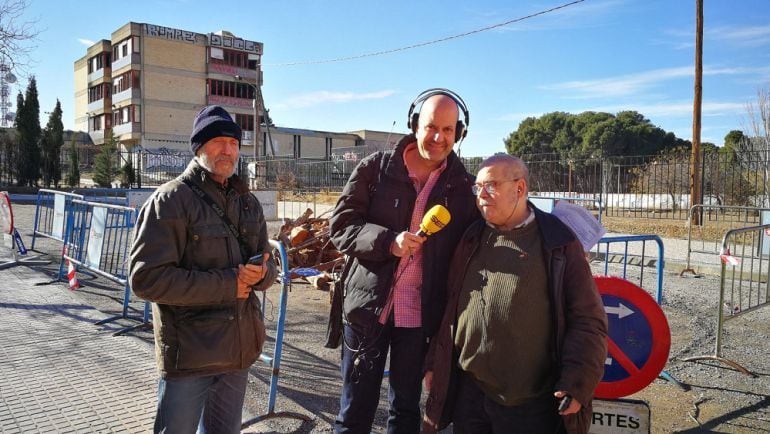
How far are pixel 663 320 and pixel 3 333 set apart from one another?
6.00 meters

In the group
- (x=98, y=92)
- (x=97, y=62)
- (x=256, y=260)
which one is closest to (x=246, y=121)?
(x=98, y=92)

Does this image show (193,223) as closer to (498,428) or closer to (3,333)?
(498,428)

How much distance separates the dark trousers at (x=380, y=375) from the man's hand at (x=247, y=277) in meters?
0.52

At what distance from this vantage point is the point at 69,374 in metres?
4.46

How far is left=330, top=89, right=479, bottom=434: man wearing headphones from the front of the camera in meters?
2.52

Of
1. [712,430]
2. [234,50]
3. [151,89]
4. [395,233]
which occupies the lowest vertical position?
[712,430]

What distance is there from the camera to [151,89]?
53.1 m

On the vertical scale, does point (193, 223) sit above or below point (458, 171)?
below

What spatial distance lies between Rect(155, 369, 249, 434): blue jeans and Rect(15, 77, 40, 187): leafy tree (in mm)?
31649

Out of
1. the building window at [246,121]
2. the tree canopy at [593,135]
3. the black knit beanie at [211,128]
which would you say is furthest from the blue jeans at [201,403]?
the building window at [246,121]

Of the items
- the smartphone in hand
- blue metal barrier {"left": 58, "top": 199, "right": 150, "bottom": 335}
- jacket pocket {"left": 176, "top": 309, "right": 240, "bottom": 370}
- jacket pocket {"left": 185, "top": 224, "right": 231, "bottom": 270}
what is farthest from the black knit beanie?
blue metal barrier {"left": 58, "top": 199, "right": 150, "bottom": 335}

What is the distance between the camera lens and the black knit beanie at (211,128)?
8.11 feet

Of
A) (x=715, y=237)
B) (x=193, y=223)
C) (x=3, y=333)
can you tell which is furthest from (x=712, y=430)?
(x=715, y=237)

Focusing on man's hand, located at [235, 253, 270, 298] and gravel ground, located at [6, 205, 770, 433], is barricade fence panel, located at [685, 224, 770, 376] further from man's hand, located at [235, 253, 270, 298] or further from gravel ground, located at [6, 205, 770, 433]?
man's hand, located at [235, 253, 270, 298]
